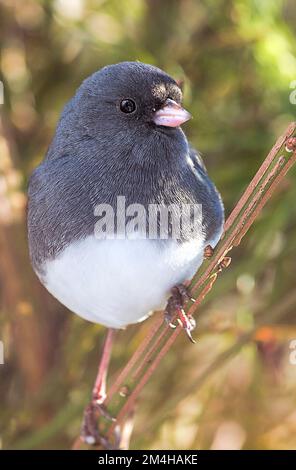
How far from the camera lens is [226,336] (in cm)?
193

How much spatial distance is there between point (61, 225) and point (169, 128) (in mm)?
250

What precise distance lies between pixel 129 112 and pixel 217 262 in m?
0.34

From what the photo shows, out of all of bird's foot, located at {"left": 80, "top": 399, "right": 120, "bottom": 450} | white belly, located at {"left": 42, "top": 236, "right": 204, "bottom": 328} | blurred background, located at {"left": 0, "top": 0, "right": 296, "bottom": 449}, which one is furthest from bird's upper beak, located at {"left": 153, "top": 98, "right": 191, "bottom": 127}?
bird's foot, located at {"left": 80, "top": 399, "right": 120, "bottom": 450}

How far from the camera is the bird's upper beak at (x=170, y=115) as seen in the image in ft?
4.24

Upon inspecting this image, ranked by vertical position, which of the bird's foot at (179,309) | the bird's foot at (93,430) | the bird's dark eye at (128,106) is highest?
the bird's dark eye at (128,106)

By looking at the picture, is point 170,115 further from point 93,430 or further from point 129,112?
point 93,430

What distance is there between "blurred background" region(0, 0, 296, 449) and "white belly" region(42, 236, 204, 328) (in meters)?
0.41

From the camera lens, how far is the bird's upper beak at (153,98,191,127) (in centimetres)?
129

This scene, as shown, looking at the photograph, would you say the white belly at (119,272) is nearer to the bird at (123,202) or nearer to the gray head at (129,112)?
the bird at (123,202)

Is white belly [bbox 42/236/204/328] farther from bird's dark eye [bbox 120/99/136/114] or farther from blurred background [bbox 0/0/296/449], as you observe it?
blurred background [bbox 0/0/296/449]

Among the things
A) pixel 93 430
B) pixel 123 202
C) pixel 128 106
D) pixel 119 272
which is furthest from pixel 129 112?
pixel 93 430

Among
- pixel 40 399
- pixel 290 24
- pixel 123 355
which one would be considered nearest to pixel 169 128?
pixel 123 355

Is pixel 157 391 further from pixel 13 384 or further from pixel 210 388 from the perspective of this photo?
pixel 13 384

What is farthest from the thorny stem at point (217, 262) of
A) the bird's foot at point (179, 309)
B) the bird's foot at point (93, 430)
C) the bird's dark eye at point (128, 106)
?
the bird's dark eye at point (128, 106)
